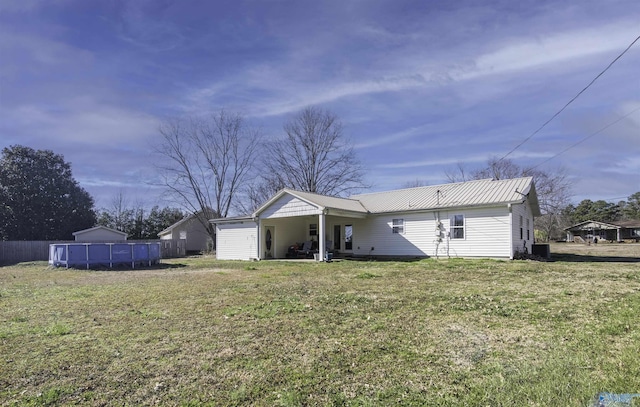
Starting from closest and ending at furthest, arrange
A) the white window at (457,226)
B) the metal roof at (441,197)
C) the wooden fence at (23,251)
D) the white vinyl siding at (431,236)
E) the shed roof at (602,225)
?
the white vinyl siding at (431,236)
the metal roof at (441,197)
the white window at (457,226)
the wooden fence at (23,251)
the shed roof at (602,225)

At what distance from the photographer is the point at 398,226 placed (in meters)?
20.2

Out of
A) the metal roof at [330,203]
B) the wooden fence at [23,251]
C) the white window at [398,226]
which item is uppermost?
the metal roof at [330,203]

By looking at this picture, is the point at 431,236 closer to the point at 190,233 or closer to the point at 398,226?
the point at 398,226

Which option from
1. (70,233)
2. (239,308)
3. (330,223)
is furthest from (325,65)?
(70,233)

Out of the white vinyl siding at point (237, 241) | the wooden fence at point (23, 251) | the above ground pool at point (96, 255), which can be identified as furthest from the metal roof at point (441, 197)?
the wooden fence at point (23, 251)

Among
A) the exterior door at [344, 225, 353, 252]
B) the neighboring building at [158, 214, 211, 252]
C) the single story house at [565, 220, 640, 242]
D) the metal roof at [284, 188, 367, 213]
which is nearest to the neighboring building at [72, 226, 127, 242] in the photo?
the neighboring building at [158, 214, 211, 252]

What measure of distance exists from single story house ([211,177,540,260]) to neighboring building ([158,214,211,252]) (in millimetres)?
14987

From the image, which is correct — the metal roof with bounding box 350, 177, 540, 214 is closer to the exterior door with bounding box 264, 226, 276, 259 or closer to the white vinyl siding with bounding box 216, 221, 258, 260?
the exterior door with bounding box 264, 226, 276, 259

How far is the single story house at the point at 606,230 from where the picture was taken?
165 ft

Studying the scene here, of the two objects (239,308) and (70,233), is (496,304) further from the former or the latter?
(70,233)

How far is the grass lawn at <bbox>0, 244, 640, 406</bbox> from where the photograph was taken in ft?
11.0

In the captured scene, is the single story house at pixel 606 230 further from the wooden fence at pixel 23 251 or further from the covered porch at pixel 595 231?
the wooden fence at pixel 23 251

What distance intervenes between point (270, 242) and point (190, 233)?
18.1 meters

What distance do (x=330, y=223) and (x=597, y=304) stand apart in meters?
17.1
